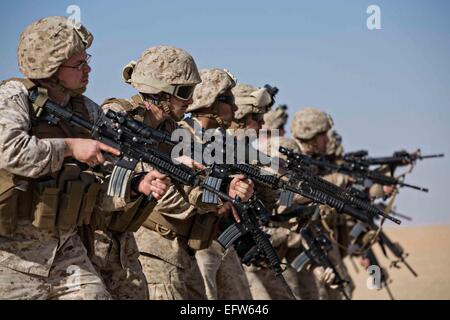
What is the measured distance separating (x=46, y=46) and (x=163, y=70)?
5.58 ft

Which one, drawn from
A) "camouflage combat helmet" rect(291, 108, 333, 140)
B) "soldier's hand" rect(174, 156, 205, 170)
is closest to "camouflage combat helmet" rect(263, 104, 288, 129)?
"camouflage combat helmet" rect(291, 108, 333, 140)

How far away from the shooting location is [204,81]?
9.70 m

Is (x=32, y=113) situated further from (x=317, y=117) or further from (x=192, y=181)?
(x=317, y=117)

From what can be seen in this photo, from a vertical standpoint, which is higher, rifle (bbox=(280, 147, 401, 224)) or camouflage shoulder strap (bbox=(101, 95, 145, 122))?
camouflage shoulder strap (bbox=(101, 95, 145, 122))

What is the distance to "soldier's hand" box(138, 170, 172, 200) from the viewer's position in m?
6.90

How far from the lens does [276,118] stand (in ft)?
49.5

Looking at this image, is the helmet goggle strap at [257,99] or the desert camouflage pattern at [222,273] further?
the helmet goggle strap at [257,99]

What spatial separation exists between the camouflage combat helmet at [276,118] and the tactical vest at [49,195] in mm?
8257

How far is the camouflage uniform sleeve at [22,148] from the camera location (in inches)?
244

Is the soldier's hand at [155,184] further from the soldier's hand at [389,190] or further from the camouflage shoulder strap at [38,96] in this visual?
the soldier's hand at [389,190]

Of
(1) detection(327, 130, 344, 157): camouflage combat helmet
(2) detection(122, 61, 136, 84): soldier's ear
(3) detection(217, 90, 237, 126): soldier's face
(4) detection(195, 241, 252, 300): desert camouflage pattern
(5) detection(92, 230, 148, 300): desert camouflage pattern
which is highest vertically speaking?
(2) detection(122, 61, 136, 84): soldier's ear

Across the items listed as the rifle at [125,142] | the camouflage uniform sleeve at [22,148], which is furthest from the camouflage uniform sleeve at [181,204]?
the camouflage uniform sleeve at [22,148]

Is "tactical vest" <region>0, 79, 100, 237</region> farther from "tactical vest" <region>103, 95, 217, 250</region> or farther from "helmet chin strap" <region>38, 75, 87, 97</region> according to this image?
"tactical vest" <region>103, 95, 217, 250</region>

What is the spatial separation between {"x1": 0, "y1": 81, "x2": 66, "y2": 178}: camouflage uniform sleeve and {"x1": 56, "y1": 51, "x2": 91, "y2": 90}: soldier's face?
493 mm
